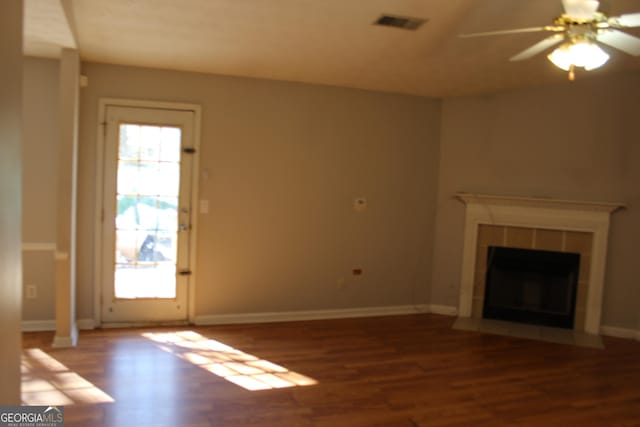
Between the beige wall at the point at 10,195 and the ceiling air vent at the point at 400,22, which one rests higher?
the ceiling air vent at the point at 400,22

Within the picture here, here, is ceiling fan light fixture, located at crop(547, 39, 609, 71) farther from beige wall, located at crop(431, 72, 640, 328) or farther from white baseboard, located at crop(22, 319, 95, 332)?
white baseboard, located at crop(22, 319, 95, 332)

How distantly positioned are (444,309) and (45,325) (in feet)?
13.7

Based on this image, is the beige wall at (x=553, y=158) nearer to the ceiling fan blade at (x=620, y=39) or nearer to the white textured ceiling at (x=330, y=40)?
the white textured ceiling at (x=330, y=40)


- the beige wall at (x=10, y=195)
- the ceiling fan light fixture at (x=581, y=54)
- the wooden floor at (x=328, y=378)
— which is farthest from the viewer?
the wooden floor at (x=328, y=378)

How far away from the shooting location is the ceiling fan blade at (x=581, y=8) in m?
2.43

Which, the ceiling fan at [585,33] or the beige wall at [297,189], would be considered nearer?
the ceiling fan at [585,33]

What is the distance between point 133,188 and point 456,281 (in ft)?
12.0

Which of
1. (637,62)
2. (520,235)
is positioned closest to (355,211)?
(520,235)

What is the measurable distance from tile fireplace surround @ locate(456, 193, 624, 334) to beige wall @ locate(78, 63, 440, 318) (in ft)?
1.66

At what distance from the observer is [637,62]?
14.7 feet

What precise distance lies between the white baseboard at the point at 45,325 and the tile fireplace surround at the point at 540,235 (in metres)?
3.93

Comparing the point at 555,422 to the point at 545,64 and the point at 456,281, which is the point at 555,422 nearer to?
the point at 456,281

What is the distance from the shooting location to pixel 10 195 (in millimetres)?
1819

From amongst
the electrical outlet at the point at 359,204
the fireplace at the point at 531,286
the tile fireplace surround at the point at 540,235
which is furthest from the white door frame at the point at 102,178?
the fireplace at the point at 531,286
